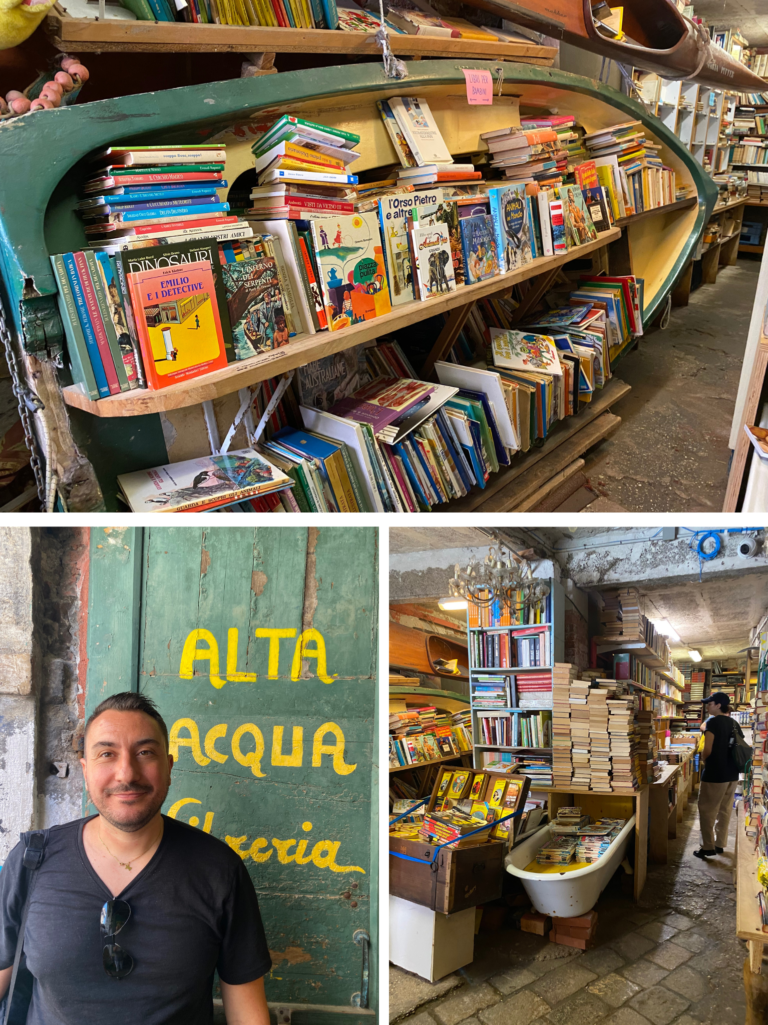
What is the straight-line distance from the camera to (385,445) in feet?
7.70

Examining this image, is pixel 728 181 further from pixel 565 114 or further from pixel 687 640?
pixel 687 640

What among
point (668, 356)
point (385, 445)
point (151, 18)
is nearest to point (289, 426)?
point (385, 445)

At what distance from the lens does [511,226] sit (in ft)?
9.42

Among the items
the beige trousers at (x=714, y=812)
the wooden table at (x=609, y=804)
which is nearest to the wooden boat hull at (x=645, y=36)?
the wooden table at (x=609, y=804)

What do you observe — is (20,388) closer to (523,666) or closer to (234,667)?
(234,667)

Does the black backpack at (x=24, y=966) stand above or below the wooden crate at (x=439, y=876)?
above

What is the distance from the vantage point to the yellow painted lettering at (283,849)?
1679mm

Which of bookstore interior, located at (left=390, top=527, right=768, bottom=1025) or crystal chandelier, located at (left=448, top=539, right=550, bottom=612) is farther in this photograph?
crystal chandelier, located at (left=448, top=539, right=550, bottom=612)

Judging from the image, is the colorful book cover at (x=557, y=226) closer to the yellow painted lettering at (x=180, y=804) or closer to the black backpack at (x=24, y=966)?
the yellow painted lettering at (x=180, y=804)

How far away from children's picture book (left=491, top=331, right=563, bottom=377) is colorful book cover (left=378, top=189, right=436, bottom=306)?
3.16 feet

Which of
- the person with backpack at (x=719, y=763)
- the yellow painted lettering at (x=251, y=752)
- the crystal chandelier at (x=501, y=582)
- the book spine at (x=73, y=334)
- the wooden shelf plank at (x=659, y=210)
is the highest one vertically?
the wooden shelf plank at (x=659, y=210)

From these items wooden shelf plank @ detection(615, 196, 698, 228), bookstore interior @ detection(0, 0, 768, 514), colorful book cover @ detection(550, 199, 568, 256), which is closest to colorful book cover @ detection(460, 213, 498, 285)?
bookstore interior @ detection(0, 0, 768, 514)

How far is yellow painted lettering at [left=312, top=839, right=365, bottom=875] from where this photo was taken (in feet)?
5.47

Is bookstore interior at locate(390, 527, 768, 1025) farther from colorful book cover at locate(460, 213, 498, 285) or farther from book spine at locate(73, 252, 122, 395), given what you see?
colorful book cover at locate(460, 213, 498, 285)
